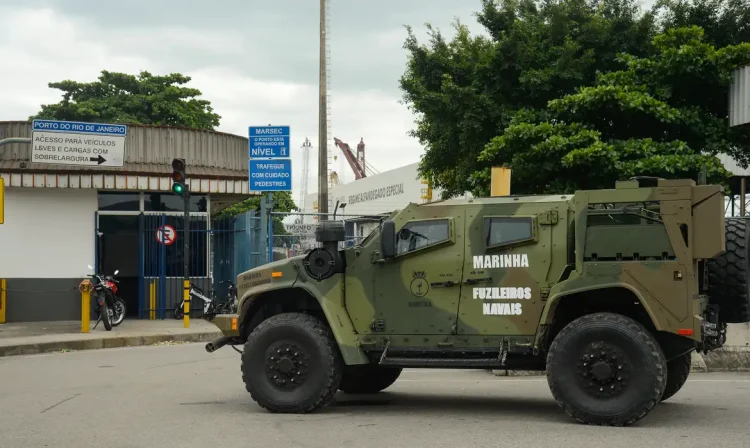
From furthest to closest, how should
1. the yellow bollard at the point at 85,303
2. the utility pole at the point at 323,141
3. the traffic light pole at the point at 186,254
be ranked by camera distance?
1. the utility pole at the point at 323,141
2. the traffic light pole at the point at 186,254
3. the yellow bollard at the point at 85,303

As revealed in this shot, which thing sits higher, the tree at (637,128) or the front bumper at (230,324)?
the tree at (637,128)

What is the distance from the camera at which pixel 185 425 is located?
8891 mm

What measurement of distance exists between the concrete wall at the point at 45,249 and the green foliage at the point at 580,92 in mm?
8663

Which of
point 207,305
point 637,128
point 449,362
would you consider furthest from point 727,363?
point 207,305

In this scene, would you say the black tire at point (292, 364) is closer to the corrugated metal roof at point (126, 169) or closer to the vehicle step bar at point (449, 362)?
the vehicle step bar at point (449, 362)

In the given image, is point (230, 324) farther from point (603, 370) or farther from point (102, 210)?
point (102, 210)

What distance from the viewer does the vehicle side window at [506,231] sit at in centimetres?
930

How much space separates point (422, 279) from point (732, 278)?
2.91 m

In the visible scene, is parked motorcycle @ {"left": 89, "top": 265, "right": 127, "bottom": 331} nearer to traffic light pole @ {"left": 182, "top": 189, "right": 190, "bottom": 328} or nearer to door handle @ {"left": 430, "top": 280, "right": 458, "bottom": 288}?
traffic light pole @ {"left": 182, "top": 189, "right": 190, "bottom": 328}

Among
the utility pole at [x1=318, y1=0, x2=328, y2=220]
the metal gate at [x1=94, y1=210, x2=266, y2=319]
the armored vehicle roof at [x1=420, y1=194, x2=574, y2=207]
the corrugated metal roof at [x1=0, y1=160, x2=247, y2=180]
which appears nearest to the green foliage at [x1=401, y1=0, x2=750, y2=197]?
the utility pole at [x1=318, y1=0, x2=328, y2=220]

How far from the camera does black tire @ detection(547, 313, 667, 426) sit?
333 inches

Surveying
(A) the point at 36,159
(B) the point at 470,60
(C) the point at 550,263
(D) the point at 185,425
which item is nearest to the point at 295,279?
(D) the point at 185,425

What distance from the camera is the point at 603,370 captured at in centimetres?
855

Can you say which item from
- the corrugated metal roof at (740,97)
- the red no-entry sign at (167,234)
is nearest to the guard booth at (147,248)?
the red no-entry sign at (167,234)
